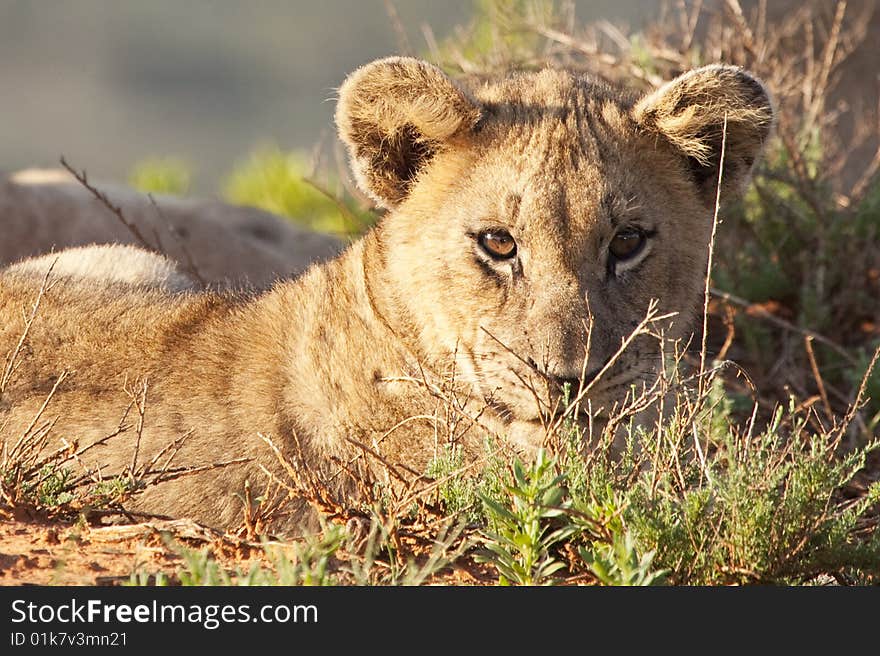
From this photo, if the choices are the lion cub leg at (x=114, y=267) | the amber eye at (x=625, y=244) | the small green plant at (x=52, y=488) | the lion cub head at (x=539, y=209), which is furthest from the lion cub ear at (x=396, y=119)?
the small green plant at (x=52, y=488)

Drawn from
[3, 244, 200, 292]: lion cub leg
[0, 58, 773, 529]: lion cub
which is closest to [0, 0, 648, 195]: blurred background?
[3, 244, 200, 292]: lion cub leg

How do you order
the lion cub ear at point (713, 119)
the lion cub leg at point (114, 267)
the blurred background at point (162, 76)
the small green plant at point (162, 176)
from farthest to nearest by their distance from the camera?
1. the blurred background at point (162, 76)
2. the small green plant at point (162, 176)
3. the lion cub leg at point (114, 267)
4. the lion cub ear at point (713, 119)

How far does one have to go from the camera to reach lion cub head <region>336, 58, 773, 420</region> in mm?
4066

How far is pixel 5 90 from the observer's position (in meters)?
56.4

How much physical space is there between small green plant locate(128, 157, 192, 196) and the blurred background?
112 ft

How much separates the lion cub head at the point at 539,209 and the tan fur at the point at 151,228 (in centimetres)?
452

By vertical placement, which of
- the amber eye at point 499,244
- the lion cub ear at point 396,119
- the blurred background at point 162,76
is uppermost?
the lion cub ear at point 396,119

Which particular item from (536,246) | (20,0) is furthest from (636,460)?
(20,0)

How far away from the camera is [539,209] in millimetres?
4094

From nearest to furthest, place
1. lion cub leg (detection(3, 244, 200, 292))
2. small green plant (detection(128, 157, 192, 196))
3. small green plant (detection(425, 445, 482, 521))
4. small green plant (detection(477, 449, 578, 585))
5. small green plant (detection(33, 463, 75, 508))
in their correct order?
small green plant (detection(477, 449, 578, 585))
small green plant (detection(425, 445, 482, 521))
small green plant (detection(33, 463, 75, 508))
lion cub leg (detection(3, 244, 200, 292))
small green plant (detection(128, 157, 192, 196))

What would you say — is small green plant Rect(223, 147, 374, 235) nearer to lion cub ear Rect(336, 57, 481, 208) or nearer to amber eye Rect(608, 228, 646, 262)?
lion cub ear Rect(336, 57, 481, 208)

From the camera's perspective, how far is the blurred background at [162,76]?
2108 inches

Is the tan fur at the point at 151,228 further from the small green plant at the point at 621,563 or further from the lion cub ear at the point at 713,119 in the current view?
the small green plant at the point at 621,563

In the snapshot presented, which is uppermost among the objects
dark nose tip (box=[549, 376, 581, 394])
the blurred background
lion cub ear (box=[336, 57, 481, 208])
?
lion cub ear (box=[336, 57, 481, 208])
